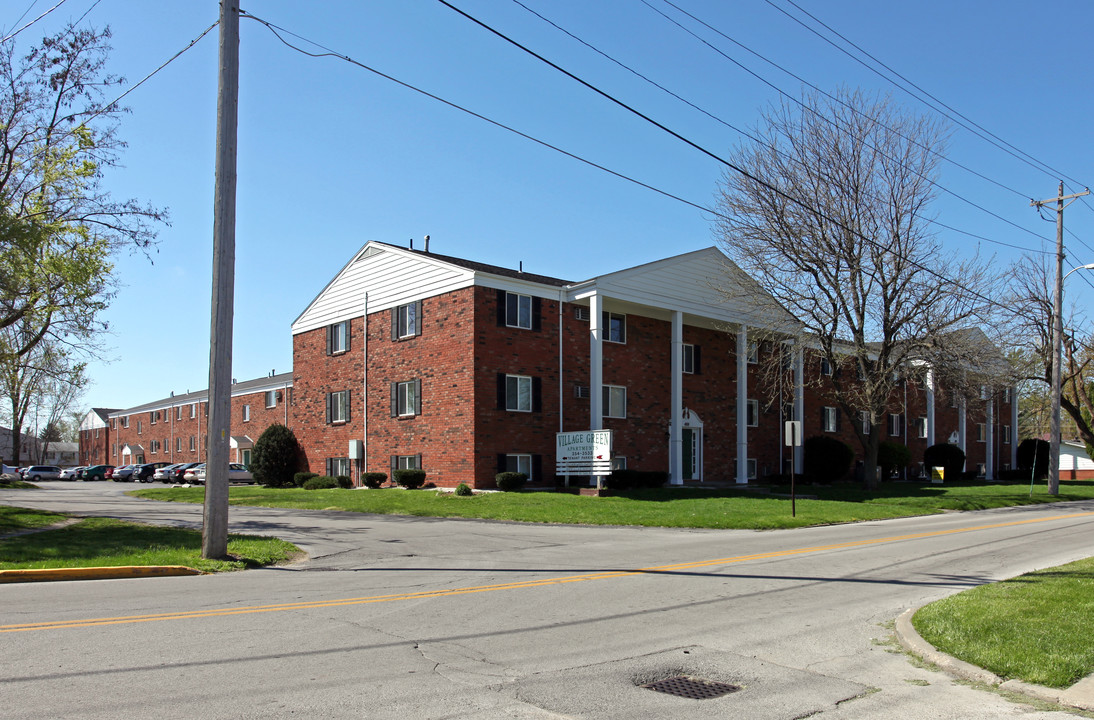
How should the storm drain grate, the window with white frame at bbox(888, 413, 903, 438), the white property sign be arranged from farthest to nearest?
the window with white frame at bbox(888, 413, 903, 438) < the white property sign < the storm drain grate

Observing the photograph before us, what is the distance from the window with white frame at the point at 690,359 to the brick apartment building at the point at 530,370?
0.06m

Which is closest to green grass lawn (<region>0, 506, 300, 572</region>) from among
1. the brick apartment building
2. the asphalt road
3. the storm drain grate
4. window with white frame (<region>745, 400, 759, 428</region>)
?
the asphalt road

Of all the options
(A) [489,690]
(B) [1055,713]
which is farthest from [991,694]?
(A) [489,690]

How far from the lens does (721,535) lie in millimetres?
18656

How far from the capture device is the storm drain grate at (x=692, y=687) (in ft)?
20.0

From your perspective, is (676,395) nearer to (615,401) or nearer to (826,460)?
(615,401)

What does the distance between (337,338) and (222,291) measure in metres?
23.7

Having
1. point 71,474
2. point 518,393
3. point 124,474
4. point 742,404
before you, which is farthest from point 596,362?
point 71,474

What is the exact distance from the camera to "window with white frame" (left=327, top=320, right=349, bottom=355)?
118ft

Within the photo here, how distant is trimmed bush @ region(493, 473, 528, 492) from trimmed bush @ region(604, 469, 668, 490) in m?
2.99

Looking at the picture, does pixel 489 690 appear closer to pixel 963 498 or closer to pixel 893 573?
pixel 893 573

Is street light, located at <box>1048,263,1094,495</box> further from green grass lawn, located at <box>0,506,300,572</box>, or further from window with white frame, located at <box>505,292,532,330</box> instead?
green grass lawn, located at <box>0,506,300,572</box>

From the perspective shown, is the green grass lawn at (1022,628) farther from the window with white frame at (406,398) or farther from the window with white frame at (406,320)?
the window with white frame at (406,320)

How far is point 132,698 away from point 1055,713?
243 inches
